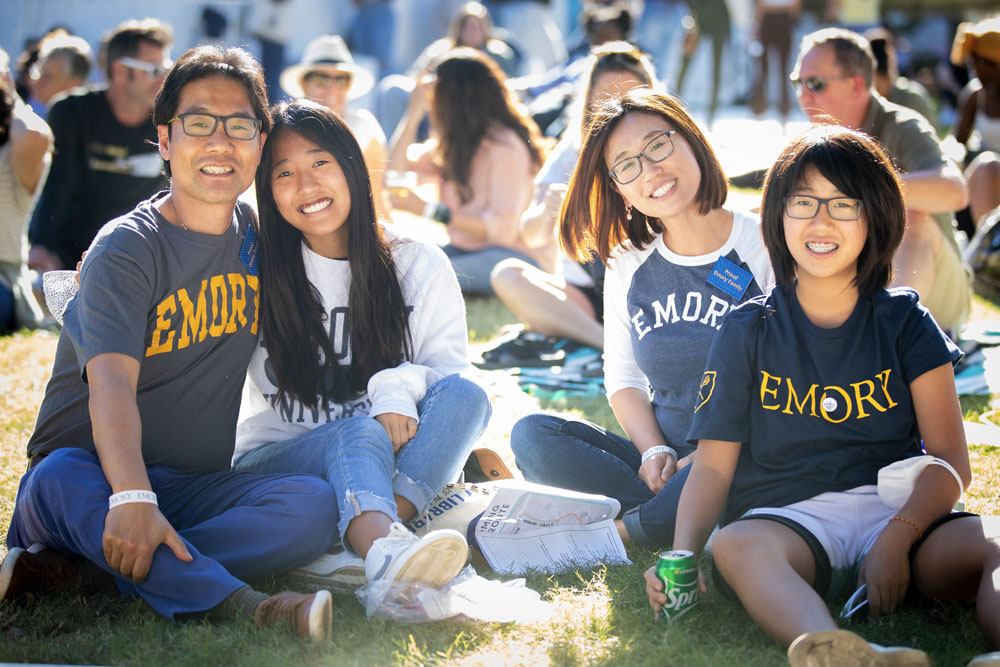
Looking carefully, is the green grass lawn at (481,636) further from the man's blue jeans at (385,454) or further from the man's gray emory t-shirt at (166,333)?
the man's gray emory t-shirt at (166,333)

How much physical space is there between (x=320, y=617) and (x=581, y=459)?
101 cm

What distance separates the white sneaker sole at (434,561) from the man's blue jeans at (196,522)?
0.33 metres

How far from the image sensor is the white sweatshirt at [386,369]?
9.38ft

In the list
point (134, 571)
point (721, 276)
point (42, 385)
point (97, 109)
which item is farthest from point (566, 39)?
point (134, 571)

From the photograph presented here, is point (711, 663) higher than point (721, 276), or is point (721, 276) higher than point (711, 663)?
point (721, 276)

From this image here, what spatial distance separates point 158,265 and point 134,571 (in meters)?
0.76

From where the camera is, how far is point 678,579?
2162mm

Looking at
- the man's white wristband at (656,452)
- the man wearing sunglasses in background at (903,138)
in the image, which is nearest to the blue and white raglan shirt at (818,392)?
the man's white wristband at (656,452)

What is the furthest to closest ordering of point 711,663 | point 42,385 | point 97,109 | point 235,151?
point 97,109, point 42,385, point 235,151, point 711,663

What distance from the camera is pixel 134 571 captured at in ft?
7.45

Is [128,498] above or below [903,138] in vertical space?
below

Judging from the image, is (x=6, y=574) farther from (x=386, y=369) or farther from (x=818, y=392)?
(x=818, y=392)

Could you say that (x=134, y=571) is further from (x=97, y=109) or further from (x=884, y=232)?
(x=97, y=109)

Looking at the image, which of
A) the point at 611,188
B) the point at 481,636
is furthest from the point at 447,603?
the point at 611,188
